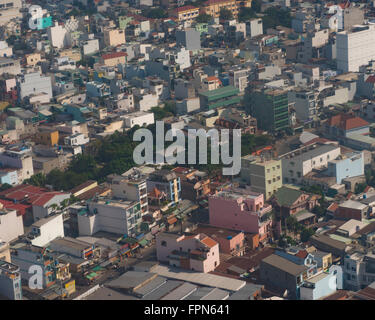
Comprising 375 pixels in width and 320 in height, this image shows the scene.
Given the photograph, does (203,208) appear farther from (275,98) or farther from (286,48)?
(286,48)

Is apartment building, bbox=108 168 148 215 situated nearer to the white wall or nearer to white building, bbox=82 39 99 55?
the white wall

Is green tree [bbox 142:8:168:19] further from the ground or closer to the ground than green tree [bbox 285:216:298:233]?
further from the ground

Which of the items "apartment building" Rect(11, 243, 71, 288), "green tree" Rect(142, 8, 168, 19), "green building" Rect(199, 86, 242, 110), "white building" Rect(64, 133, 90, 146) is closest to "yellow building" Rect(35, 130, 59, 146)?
"white building" Rect(64, 133, 90, 146)

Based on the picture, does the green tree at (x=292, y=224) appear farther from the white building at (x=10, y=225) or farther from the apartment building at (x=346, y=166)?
the white building at (x=10, y=225)

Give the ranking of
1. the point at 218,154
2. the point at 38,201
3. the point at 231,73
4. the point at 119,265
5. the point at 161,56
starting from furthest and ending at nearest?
the point at 161,56, the point at 231,73, the point at 218,154, the point at 38,201, the point at 119,265

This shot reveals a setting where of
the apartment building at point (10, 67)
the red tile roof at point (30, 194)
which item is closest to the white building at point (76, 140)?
the red tile roof at point (30, 194)
